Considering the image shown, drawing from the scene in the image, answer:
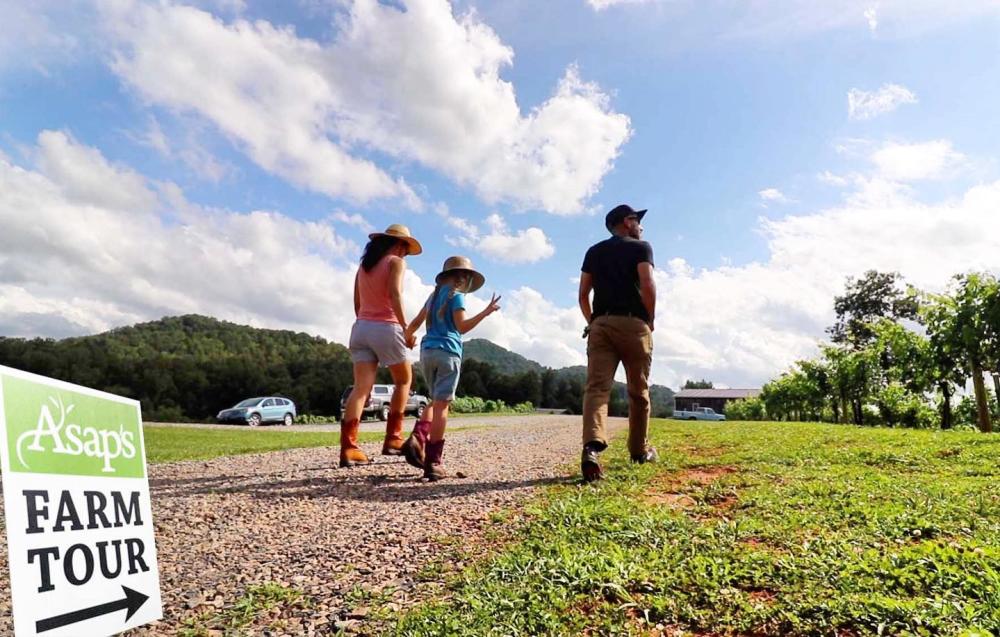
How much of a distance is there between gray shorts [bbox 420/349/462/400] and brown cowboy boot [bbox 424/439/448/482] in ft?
1.38

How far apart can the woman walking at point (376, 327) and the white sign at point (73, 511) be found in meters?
3.15

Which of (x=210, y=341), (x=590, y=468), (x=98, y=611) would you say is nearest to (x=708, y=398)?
(x=210, y=341)

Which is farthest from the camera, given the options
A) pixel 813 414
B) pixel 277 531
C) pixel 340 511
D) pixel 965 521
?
pixel 813 414

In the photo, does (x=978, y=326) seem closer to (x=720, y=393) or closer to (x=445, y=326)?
(x=445, y=326)

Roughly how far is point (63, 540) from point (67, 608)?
8.3 inches

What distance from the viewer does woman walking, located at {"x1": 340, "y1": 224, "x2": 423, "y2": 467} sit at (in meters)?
5.42

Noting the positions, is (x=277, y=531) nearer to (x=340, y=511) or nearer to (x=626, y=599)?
(x=340, y=511)

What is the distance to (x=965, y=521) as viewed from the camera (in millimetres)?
2928

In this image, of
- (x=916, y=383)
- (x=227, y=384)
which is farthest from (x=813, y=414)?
(x=227, y=384)

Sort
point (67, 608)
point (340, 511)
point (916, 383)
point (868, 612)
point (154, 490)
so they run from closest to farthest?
1. point (67, 608)
2. point (868, 612)
3. point (340, 511)
4. point (154, 490)
5. point (916, 383)

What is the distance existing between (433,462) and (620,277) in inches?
92.9

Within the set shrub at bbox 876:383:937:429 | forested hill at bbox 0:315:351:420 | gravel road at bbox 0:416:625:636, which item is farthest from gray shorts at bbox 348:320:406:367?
forested hill at bbox 0:315:351:420

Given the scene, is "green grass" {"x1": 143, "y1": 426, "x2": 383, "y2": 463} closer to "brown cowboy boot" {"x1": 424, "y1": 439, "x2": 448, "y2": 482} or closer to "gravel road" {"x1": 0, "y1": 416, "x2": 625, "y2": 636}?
"gravel road" {"x1": 0, "y1": 416, "x2": 625, "y2": 636}

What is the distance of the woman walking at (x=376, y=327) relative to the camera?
5418 mm
